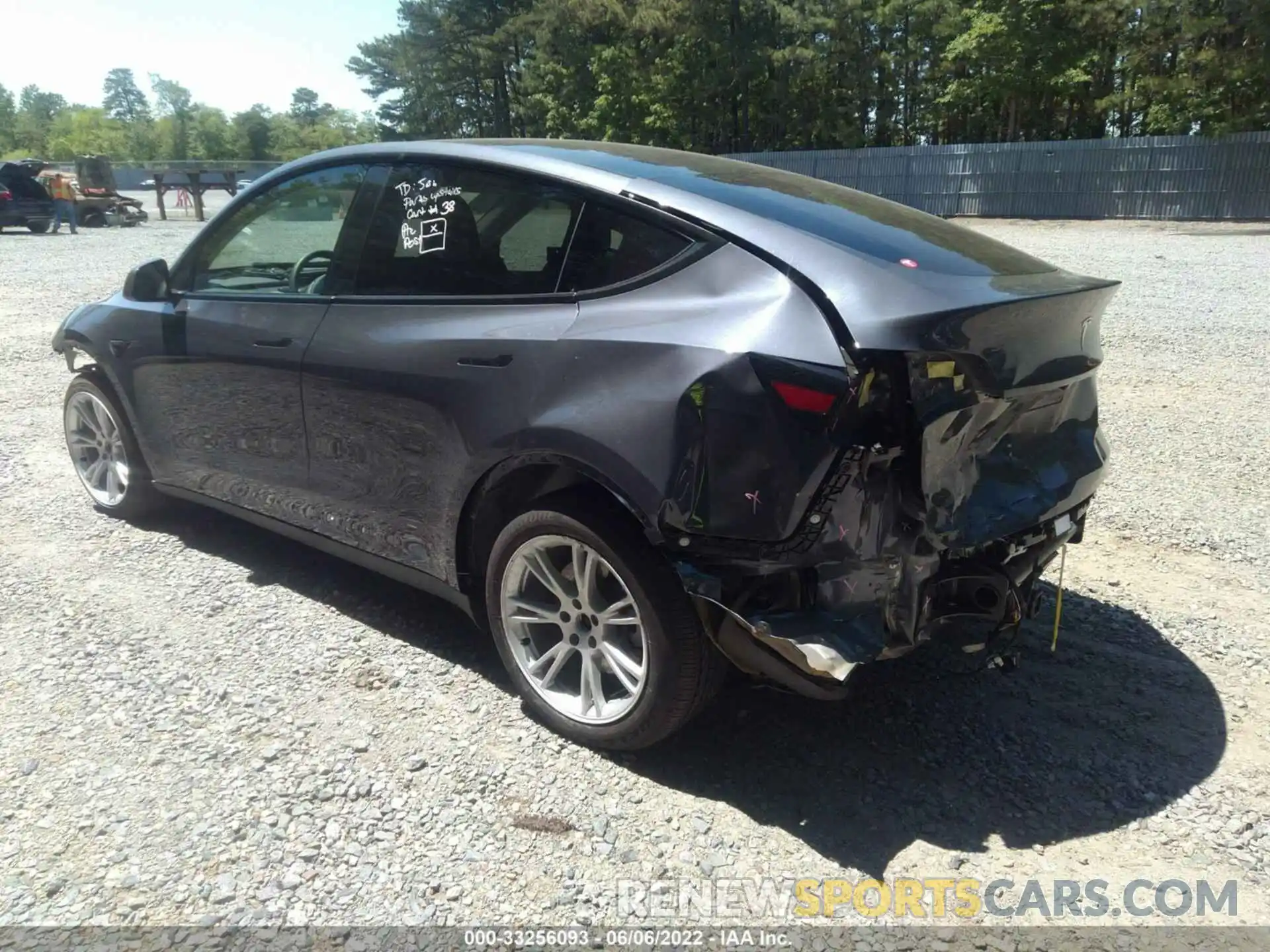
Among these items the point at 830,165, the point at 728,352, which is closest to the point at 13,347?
the point at 728,352

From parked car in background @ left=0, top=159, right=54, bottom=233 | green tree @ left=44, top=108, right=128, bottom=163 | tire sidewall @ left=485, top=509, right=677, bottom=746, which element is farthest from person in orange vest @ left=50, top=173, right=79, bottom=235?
green tree @ left=44, top=108, right=128, bottom=163

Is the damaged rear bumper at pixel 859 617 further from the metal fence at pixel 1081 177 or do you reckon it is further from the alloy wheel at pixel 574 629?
the metal fence at pixel 1081 177

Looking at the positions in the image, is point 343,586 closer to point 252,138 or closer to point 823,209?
point 823,209

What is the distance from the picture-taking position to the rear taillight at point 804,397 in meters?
2.38

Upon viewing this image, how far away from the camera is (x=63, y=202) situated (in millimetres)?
26688

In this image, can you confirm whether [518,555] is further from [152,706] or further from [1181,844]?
[1181,844]

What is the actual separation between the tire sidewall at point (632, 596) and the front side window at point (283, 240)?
4.28 feet

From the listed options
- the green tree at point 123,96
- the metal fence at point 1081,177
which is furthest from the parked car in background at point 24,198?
the green tree at point 123,96

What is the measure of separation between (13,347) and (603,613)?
30.9 feet

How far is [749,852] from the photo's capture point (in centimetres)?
261

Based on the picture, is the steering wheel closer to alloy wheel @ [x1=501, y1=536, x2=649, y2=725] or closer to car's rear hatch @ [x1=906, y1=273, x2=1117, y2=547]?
alloy wheel @ [x1=501, y1=536, x2=649, y2=725]

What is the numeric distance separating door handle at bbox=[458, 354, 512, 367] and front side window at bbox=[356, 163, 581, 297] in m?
0.23

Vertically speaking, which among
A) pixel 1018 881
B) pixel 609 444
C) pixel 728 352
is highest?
pixel 728 352

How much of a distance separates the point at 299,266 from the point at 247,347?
1.26ft
